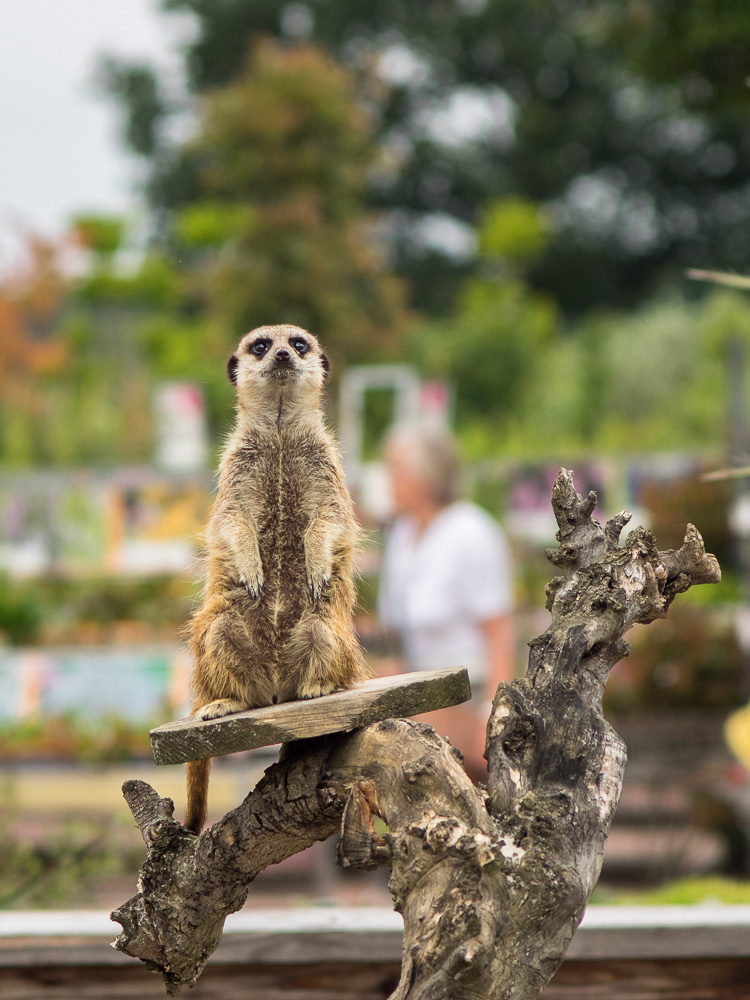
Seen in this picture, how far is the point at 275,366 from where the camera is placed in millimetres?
1435

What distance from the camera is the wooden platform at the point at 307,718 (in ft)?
4.09

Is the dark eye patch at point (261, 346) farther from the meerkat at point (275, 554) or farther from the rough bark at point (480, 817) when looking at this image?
the rough bark at point (480, 817)

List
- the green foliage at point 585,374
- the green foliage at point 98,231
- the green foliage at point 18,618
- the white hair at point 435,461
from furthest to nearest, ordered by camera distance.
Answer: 1. the green foliage at point 98,231
2. the green foliage at point 585,374
3. the green foliage at point 18,618
4. the white hair at point 435,461

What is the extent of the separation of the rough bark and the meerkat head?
0.38 metres

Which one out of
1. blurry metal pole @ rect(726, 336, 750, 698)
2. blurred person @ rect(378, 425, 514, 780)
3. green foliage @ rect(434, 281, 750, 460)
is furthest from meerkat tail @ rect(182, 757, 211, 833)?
green foliage @ rect(434, 281, 750, 460)

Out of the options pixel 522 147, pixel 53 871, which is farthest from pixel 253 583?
pixel 522 147

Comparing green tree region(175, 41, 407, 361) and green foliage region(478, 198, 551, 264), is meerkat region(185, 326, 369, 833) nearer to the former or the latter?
green tree region(175, 41, 407, 361)

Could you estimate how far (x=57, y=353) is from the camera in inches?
609

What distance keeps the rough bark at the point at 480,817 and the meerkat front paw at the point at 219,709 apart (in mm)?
101

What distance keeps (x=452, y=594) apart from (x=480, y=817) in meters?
2.50

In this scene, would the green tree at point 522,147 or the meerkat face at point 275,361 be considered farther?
the green tree at point 522,147

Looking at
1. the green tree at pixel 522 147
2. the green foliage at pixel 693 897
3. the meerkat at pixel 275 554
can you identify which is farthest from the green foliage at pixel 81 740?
the green tree at pixel 522 147

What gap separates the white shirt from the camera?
370 cm

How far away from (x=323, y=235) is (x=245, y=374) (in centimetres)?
1226
